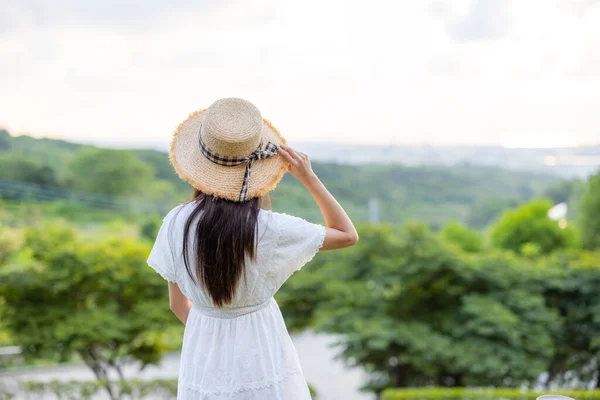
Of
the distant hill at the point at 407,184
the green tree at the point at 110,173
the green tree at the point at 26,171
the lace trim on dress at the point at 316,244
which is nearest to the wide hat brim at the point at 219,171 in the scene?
the lace trim on dress at the point at 316,244

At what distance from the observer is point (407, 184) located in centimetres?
1007

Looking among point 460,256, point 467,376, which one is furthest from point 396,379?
point 460,256

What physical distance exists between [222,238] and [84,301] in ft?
11.4

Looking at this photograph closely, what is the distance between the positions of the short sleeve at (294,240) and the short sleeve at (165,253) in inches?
7.8

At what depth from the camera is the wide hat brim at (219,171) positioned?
985mm

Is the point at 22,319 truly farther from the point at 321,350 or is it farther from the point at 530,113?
the point at 530,113

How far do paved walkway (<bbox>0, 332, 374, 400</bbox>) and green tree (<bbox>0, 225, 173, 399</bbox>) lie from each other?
203 centimetres

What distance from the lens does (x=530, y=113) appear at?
676 cm

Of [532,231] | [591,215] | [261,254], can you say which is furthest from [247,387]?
[591,215]

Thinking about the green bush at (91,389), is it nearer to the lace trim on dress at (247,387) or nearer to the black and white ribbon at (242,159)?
the lace trim on dress at (247,387)

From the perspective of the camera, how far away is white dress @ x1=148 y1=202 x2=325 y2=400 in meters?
1.02

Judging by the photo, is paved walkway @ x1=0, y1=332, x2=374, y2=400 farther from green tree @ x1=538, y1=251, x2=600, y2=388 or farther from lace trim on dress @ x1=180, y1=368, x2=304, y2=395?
lace trim on dress @ x1=180, y1=368, x2=304, y2=395

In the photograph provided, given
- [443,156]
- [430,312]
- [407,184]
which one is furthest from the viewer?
[407,184]

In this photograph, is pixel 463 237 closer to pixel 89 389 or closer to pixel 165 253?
pixel 89 389
